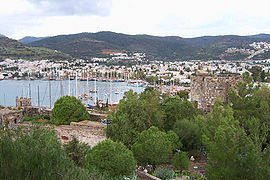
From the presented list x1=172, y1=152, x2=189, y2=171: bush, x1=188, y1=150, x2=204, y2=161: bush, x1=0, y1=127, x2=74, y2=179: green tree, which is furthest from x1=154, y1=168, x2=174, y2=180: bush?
x1=0, y1=127, x2=74, y2=179: green tree

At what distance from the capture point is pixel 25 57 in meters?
102

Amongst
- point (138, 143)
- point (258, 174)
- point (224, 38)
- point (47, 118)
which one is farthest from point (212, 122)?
point (224, 38)

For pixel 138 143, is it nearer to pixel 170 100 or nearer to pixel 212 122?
pixel 212 122

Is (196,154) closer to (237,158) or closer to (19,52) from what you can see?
(237,158)

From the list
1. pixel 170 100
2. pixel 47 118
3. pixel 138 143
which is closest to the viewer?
pixel 138 143

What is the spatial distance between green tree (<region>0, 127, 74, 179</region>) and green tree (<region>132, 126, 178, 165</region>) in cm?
383

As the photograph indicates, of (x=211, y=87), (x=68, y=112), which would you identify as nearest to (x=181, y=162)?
(x=211, y=87)

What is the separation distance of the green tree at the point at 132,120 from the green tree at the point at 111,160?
2842 millimetres

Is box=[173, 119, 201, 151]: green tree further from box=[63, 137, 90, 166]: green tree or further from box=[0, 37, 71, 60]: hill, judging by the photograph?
box=[0, 37, 71, 60]: hill

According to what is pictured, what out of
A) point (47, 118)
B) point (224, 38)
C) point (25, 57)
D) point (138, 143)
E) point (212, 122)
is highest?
point (224, 38)

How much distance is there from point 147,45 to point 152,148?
145810mm

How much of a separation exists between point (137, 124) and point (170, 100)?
2.93m

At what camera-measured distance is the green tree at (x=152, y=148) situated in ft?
29.7

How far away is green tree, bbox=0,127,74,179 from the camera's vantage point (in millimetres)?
4950
